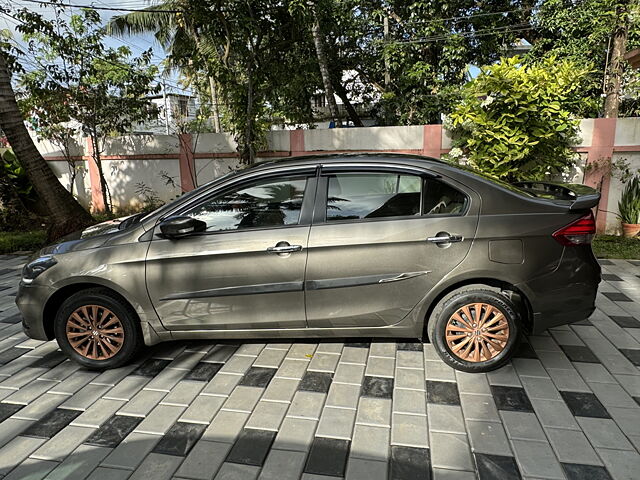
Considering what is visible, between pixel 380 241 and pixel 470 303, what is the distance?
76 cm

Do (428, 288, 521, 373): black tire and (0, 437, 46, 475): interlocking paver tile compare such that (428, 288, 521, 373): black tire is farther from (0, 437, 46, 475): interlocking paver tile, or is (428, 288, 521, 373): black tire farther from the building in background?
the building in background

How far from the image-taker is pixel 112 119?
9.00 metres

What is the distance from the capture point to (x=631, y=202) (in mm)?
6762

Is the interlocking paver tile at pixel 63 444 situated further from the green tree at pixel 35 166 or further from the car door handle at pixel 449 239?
the green tree at pixel 35 166

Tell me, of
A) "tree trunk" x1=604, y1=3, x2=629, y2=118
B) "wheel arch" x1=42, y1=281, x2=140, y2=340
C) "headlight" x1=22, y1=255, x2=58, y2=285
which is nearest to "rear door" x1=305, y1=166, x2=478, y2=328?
"wheel arch" x1=42, y1=281, x2=140, y2=340

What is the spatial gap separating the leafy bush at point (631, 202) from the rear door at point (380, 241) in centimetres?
538

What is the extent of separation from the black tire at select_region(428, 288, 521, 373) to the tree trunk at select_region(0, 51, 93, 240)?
6.09 meters

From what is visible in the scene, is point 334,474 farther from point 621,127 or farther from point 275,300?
point 621,127

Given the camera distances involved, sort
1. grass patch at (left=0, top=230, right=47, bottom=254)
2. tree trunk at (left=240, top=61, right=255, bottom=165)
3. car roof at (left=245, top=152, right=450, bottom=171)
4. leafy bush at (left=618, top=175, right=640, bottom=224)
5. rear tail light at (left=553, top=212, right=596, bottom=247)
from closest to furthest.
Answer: rear tail light at (left=553, top=212, right=596, bottom=247) < car roof at (left=245, top=152, right=450, bottom=171) < leafy bush at (left=618, top=175, right=640, bottom=224) < tree trunk at (left=240, top=61, right=255, bottom=165) < grass patch at (left=0, top=230, right=47, bottom=254)

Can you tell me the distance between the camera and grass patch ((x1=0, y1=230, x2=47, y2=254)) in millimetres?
→ 7348

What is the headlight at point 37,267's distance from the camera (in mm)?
3150

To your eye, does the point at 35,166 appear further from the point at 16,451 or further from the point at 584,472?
the point at 584,472

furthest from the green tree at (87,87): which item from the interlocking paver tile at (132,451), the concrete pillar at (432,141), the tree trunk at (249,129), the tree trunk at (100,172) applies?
the interlocking paver tile at (132,451)

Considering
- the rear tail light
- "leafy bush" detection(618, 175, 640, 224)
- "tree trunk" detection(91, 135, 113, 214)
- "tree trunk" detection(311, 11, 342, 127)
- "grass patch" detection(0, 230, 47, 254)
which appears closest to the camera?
the rear tail light
